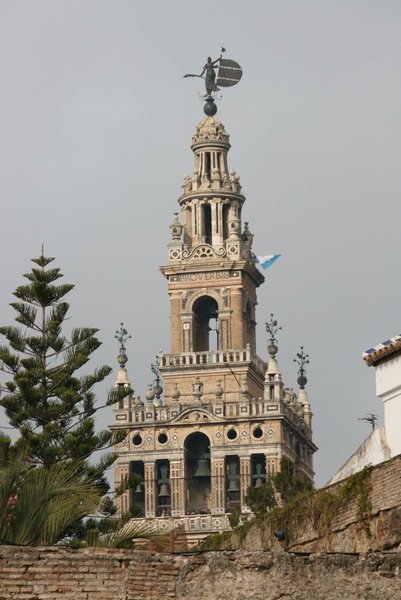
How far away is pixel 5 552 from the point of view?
17.4 m

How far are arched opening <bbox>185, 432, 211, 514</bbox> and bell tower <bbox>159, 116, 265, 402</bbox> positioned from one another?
202 cm

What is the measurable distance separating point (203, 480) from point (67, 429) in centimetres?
4203

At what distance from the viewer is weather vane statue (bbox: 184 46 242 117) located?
9481 centimetres

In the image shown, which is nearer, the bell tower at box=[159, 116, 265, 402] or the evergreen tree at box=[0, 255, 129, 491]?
the evergreen tree at box=[0, 255, 129, 491]

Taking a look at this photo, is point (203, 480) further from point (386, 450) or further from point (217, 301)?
point (386, 450)

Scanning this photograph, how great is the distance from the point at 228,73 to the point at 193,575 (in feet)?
257

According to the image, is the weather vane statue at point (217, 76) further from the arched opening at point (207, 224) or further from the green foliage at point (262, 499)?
the green foliage at point (262, 499)

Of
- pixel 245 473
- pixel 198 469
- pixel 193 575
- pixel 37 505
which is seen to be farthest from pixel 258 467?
pixel 193 575

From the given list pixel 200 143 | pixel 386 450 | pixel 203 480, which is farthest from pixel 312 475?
pixel 386 450

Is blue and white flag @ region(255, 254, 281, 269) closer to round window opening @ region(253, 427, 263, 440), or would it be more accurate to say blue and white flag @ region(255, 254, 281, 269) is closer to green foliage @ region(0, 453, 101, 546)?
round window opening @ region(253, 427, 263, 440)

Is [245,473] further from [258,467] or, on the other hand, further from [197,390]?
[197,390]

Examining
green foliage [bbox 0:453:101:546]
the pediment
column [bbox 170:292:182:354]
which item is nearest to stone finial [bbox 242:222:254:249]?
column [bbox 170:292:182:354]

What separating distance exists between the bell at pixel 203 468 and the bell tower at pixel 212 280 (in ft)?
9.31

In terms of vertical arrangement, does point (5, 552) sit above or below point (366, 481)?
below
